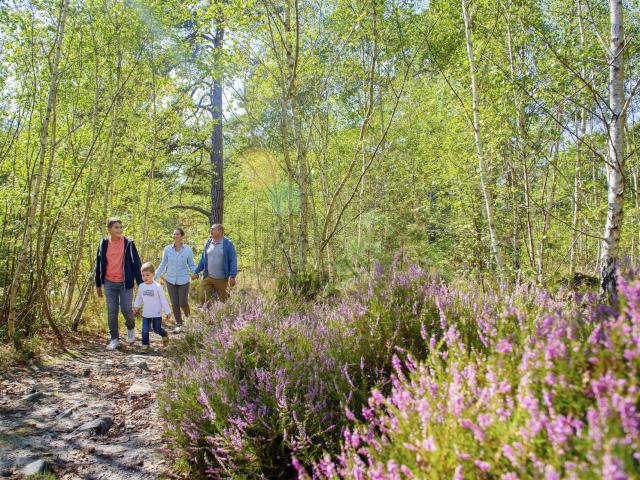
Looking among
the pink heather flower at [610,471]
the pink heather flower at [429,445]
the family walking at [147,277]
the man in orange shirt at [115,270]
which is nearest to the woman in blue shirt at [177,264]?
the family walking at [147,277]

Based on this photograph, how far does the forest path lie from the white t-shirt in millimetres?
870

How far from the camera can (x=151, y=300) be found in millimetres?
6102

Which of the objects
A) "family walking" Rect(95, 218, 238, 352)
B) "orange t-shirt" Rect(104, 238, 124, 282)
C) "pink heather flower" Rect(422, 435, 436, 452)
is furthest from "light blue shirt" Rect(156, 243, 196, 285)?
"pink heather flower" Rect(422, 435, 436, 452)

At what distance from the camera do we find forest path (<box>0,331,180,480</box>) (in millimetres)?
2764

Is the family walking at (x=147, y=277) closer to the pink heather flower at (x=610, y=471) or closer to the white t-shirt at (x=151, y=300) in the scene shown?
the white t-shirt at (x=151, y=300)

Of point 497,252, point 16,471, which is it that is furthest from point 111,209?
point 497,252

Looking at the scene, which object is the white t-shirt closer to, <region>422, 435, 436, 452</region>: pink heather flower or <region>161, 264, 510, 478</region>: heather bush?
<region>161, 264, 510, 478</region>: heather bush

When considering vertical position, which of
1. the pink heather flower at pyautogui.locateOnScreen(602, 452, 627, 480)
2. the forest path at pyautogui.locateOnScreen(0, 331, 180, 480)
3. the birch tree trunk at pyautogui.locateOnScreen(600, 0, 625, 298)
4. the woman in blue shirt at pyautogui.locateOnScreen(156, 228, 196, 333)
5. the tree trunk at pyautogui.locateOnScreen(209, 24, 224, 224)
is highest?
the tree trunk at pyautogui.locateOnScreen(209, 24, 224, 224)

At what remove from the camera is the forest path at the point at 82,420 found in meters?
2.76

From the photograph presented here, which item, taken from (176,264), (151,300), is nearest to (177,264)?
(176,264)

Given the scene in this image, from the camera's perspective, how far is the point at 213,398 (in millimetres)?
2686

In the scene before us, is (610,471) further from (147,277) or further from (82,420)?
(147,277)

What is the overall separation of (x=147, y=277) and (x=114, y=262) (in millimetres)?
560

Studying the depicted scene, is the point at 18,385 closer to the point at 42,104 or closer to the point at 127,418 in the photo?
the point at 127,418
